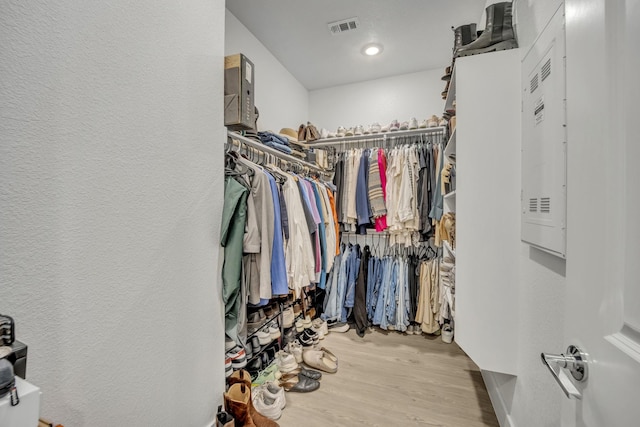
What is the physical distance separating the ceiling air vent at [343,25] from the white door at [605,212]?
2021 millimetres

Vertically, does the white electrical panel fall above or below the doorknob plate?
above

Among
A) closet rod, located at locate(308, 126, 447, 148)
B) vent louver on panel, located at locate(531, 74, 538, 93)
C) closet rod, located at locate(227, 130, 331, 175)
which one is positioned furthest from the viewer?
closet rod, located at locate(308, 126, 447, 148)

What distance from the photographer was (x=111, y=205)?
3.05 feet

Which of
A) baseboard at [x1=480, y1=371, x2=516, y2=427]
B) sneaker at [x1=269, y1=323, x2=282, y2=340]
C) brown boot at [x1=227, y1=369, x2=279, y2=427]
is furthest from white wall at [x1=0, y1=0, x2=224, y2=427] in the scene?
baseboard at [x1=480, y1=371, x2=516, y2=427]

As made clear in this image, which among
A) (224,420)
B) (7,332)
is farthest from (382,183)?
(7,332)

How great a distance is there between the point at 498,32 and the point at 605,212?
1.40 m

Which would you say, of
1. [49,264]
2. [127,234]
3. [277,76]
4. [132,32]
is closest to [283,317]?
[127,234]

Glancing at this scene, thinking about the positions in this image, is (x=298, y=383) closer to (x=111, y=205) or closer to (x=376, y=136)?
(x=111, y=205)

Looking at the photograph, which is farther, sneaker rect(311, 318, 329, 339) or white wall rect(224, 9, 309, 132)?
sneaker rect(311, 318, 329, 339)

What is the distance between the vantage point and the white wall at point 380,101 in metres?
3.06

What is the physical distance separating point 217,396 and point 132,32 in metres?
1.71

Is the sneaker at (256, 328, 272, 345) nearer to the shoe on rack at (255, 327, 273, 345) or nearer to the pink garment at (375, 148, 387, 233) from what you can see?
the shoe on rack at (255, 327, 273, 345)

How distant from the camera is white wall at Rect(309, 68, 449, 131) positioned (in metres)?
3.06

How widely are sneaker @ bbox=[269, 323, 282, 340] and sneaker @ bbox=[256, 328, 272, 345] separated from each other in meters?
0.03
